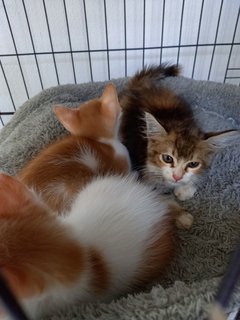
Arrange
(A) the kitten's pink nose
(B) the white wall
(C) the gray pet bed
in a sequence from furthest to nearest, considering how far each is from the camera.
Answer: (B) the white wall
(A) the kitten's pink nose
(C) the gray pet bed

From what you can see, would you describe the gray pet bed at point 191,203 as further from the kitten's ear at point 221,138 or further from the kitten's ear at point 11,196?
the kitten's ear at point 11,196

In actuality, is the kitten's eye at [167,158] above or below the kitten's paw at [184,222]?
above

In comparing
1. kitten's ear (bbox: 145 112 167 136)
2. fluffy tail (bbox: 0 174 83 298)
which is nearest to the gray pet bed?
fluffy tail (bbox: 0 174 83 298)

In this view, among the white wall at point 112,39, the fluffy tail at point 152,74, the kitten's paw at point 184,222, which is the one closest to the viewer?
the kitten's paw at point 184,222

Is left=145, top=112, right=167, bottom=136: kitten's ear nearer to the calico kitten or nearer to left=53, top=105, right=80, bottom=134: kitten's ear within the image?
the calico kitten

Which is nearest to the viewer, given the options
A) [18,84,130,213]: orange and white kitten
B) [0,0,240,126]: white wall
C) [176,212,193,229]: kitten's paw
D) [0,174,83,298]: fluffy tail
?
[0,174,83,298]: fluffy tail

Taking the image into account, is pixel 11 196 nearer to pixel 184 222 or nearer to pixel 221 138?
pixel 184 222

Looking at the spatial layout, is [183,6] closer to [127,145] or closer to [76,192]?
[127,145]

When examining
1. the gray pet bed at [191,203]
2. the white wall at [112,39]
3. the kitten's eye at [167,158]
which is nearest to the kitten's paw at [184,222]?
the gray pet bed at [191,203]

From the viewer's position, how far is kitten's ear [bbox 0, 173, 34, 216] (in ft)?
1.79

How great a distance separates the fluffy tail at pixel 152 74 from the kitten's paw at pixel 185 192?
56 centimetres

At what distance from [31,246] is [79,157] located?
538 millimetres

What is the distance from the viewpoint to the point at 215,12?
1697 mm

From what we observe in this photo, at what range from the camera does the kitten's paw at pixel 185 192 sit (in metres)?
1.13
